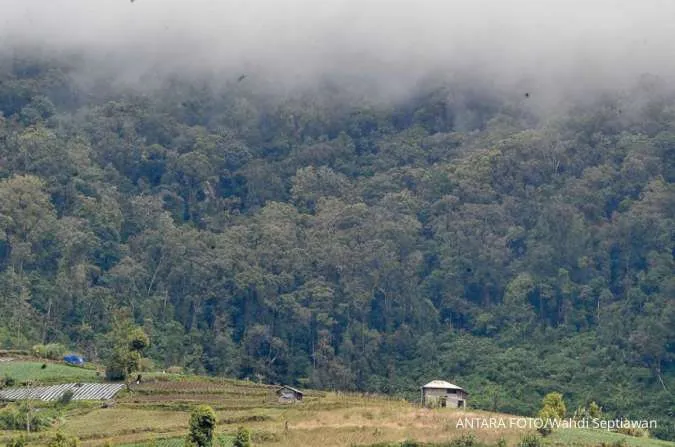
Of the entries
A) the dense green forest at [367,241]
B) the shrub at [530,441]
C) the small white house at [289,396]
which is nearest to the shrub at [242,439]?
the shrub at [530,441]

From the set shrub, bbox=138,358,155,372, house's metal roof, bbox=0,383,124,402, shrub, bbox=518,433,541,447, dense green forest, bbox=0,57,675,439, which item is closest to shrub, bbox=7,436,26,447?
house's metal roof, bbox=0,383,124,402

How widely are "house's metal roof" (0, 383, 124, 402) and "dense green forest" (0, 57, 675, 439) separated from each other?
42.5 feet

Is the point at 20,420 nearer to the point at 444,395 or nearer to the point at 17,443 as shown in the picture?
the point at 17,443

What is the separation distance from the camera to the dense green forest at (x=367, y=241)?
86.3 m

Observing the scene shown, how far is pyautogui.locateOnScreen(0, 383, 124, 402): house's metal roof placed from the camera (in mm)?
68812

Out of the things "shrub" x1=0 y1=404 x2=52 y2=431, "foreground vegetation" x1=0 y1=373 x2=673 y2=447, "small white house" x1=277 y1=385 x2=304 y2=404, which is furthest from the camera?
"small white house" x1=277 y1=385 x2=304 y2=404

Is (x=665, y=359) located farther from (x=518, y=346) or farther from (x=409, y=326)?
(x=409, y=326)

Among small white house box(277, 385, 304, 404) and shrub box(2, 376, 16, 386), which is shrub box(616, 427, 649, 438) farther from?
shrub box(2, 376, 16, 386)

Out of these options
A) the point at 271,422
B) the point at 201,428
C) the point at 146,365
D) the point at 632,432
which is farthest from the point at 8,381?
the point at 632,432

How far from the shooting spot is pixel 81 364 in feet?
255

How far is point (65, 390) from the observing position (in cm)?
6956

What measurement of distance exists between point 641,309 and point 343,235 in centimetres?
2090

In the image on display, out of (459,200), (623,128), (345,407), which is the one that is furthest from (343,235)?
(345,407)

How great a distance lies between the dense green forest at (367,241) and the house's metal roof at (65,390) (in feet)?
42.5
